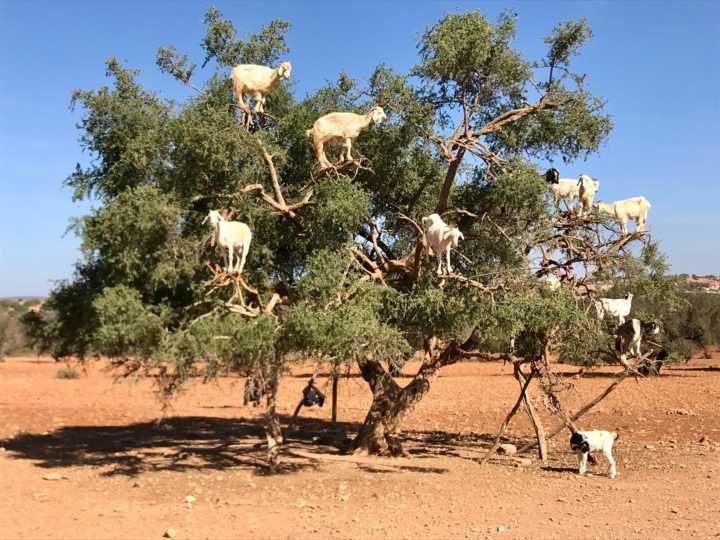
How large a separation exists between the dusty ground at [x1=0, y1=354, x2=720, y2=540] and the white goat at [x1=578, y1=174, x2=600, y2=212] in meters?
4.63

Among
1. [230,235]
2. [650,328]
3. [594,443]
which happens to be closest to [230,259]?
[230,235]

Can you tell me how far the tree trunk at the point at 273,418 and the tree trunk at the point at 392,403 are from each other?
7.03 ft

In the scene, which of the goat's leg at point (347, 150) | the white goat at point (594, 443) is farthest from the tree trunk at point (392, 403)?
the goat's leg at point (347, 150)

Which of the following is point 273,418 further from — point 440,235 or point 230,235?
point 440,235

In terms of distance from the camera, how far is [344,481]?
11.1 metres

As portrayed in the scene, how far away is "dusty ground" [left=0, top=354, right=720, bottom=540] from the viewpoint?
8539mm

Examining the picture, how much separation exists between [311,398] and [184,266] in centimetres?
840

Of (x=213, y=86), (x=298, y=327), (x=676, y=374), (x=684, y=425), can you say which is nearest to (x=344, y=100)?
(x=213, y=86)

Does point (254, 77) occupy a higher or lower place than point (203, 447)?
higher

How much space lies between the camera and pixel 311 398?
17859 millimetres

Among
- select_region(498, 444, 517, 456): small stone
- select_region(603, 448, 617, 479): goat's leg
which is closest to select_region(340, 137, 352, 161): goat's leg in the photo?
select_region(603, 448, 617, 479): goat's leg

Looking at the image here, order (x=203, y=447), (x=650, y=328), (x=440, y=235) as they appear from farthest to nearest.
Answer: (x=203, y=447) → (x=650, y=328) → (x=440, y=235)

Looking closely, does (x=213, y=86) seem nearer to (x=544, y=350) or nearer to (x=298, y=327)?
(x=298, y=327)

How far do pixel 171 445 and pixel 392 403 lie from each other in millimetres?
5323
